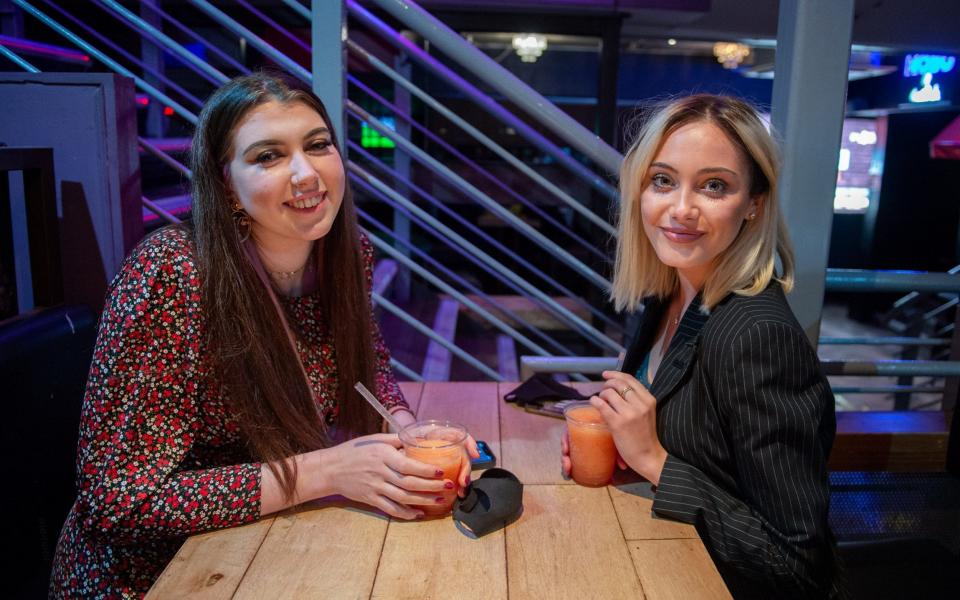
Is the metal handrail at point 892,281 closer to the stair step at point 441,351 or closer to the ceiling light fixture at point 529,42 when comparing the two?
the stair step at point 441,351

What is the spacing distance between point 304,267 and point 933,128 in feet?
31.9

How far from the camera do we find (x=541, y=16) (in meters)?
5.36

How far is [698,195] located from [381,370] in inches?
33.2

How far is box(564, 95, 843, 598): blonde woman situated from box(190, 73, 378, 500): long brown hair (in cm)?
58

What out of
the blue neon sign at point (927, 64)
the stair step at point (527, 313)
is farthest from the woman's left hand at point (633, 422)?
A: the blue neon sign at point (927, 64)

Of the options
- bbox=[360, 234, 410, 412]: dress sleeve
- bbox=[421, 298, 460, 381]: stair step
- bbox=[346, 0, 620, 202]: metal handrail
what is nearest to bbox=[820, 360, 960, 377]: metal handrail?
bbox=[346, 0, 620, 202]: metal handrail

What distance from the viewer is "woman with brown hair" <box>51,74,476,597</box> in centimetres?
110

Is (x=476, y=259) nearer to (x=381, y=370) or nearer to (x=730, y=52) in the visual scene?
(x=381, y=370)

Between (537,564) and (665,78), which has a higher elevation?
(665,78)

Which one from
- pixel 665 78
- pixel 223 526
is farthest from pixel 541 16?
pixel 223 526

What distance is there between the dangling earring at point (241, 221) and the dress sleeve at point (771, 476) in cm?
91

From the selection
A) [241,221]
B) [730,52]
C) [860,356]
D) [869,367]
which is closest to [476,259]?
[869,367]

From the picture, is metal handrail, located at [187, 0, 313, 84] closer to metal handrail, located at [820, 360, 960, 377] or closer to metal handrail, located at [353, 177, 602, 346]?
Result: metal handrail, located at [353, 177, 602, 346]

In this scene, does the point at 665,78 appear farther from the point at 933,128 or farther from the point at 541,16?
the point at 933,128
